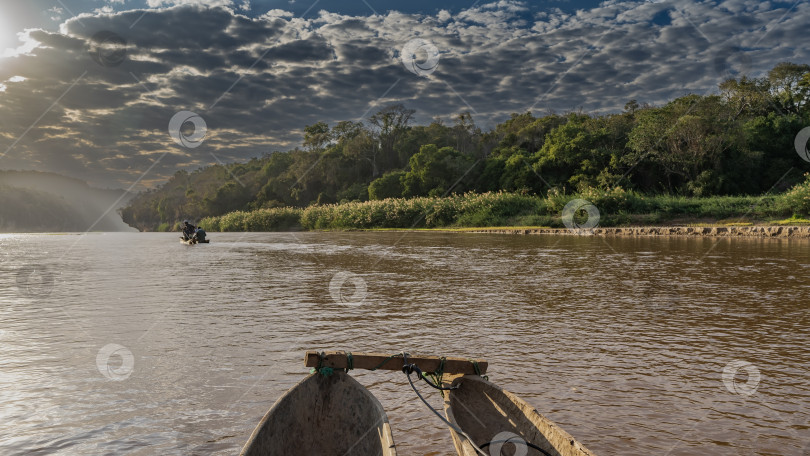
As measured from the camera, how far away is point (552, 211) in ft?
124

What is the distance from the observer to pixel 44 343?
7.00 metres

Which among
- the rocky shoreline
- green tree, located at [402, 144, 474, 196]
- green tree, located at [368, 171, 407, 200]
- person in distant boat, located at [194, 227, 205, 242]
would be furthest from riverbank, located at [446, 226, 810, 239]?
green tree, located at [368, 171, 407, 200]

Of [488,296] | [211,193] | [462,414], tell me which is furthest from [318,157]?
[462,414]

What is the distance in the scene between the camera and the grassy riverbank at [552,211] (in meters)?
29.5

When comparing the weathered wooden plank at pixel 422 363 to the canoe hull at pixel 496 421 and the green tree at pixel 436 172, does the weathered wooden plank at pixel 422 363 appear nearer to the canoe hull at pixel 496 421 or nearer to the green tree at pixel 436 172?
the canoe hull at pixel 496 421

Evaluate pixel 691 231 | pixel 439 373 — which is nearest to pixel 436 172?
pixel 691 231

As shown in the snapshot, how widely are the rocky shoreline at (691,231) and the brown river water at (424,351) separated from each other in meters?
12.6

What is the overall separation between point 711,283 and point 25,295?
15.4 metres

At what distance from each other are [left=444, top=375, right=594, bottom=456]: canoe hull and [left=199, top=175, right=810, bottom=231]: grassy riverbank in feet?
96.3

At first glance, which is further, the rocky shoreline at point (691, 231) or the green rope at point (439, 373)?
the rocky shoreline at point (691, 231)

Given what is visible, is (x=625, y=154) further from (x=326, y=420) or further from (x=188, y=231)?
(x=326, y=420)

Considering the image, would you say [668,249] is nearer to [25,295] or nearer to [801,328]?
[801,328]

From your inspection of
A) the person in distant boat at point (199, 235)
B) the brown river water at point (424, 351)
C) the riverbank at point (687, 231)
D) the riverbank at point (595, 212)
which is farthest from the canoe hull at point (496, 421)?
the person in distant boat at point (199, 235)

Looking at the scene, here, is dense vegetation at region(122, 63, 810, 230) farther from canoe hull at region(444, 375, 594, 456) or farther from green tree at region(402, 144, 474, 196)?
canoe hull at region(444, 375, 594, 456)
